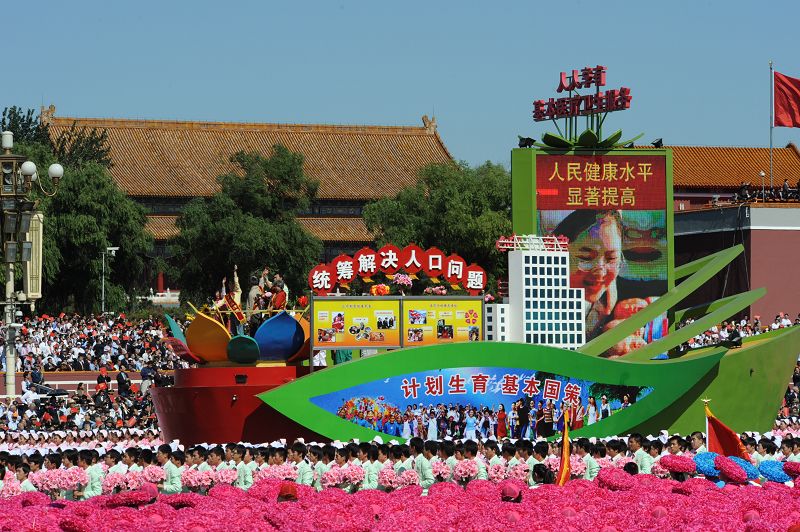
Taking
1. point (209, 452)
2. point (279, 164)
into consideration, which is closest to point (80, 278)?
point (279, 164)

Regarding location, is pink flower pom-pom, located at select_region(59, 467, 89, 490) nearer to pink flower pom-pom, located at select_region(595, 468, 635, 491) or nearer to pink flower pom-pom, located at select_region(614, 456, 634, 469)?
pink flower pom-pom, located at select_region(595, 468, 635, 491)

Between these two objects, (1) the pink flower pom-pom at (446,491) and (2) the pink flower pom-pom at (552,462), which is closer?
(1) the pink flower pom-pom at (446,491)

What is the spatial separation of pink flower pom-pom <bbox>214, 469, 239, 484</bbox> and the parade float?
5.45 m

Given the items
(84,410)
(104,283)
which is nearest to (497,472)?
(84,410)

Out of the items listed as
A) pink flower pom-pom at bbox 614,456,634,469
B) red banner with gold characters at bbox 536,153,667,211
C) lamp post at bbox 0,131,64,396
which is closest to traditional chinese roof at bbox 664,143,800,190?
red banner with gold characters at bbox 536,153,667,211

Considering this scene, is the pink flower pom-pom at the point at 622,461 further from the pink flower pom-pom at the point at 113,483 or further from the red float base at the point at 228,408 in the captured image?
the red float base at the point at 228,408

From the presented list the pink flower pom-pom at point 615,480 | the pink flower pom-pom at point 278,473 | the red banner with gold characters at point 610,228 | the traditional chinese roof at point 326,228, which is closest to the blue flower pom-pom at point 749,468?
the pink flower pom-pom at point 615,480

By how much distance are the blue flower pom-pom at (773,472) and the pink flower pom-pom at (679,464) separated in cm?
93

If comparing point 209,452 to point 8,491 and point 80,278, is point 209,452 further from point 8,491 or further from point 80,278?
point 80,278

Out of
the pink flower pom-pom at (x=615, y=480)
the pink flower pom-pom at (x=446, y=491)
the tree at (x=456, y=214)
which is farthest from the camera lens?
the tree at (x=456, y=214)

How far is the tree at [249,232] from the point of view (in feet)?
180

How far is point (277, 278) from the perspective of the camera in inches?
1091

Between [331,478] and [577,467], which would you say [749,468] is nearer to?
[577,467]

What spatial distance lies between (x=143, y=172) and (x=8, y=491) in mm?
53948
